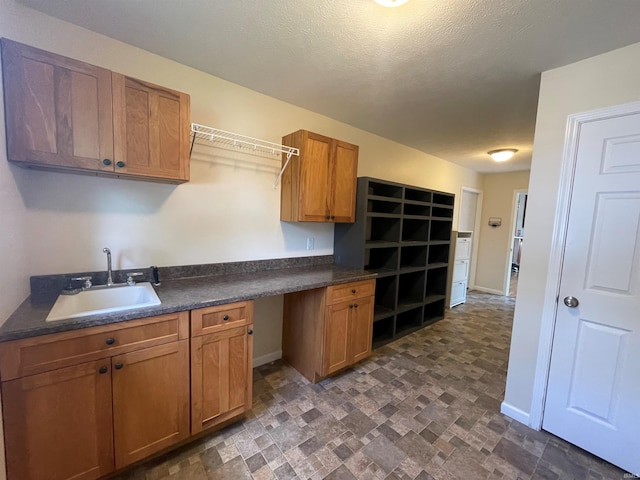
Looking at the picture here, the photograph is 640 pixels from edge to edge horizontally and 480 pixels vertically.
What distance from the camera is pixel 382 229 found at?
3.25m

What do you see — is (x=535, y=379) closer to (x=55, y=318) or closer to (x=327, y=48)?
(x=327, y=48)

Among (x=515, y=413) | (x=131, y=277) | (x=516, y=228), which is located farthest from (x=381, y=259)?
(x=516, y=228)

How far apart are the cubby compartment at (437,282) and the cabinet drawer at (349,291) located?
1.83 m

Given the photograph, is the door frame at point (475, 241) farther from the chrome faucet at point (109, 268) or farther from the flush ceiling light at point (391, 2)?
the chrome faucet at point (109, 268)

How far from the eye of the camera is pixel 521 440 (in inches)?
68.3

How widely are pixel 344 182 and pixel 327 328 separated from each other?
4.62 ft

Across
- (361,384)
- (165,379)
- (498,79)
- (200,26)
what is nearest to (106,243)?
(165,379)

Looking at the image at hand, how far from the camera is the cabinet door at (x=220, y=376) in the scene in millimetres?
1532

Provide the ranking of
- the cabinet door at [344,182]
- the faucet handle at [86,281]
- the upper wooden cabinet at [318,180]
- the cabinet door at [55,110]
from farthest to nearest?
the cabinet door at [344,182] < the upper wooden cabinet at [318,180] < the faucet handle at [86,281] < the cabinet door at [55,110]

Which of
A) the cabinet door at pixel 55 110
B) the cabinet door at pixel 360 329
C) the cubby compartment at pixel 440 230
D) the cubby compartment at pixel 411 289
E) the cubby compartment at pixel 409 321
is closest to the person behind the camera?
the cabinet door at pixel 55 110

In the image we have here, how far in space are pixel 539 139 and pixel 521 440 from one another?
2.10 m

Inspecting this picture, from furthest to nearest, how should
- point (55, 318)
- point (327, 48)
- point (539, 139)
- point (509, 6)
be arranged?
point (539, 139)
point (327, 48)
point (509, 6)
point (55, 318)

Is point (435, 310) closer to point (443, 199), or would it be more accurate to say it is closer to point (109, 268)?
point (443, 199)

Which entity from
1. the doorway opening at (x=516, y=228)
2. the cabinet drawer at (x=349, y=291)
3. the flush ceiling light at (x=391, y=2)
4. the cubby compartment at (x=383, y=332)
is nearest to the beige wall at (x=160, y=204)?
the cabinet drawer at (x=349, y=291)
